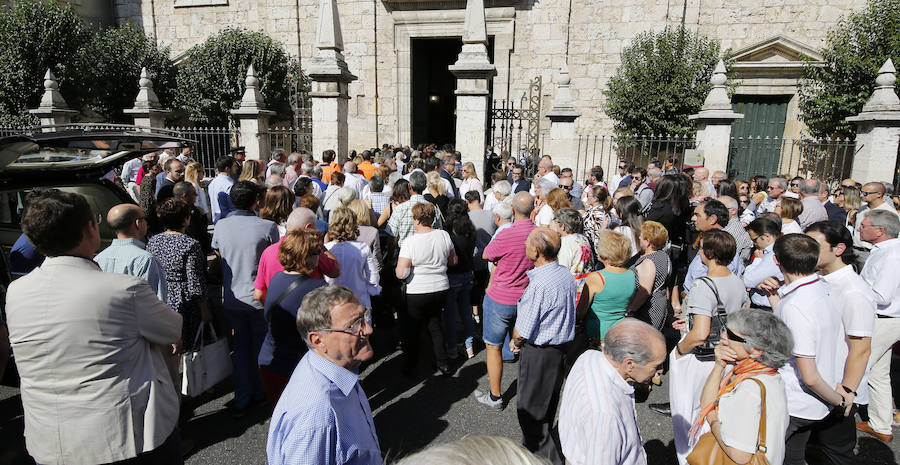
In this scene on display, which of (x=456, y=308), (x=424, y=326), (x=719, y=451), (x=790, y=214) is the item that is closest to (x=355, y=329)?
(x=719, y=451)

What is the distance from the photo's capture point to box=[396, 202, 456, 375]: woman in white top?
4496mm

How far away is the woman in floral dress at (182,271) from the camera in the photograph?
11.9 ft

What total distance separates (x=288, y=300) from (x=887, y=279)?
175 inches

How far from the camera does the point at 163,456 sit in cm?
246

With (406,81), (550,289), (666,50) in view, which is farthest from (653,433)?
(406,81)

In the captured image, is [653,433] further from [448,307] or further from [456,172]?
[456,172]

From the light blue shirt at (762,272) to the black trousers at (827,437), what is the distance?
4.38ft

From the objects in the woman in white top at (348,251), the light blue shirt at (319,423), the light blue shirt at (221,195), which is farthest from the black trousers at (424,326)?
the light blue shirt at (221,195)

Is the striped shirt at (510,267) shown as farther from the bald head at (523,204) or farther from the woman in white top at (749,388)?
the woman in white top at (749,388)

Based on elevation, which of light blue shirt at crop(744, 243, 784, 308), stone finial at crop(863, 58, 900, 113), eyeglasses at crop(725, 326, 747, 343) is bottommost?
light blue shirt at crop(744, 243, 784, 308)

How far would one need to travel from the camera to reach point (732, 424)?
7.04 feet

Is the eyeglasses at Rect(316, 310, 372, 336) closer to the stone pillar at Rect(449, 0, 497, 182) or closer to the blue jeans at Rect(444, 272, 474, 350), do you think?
the blue jeans at Rect(444, 272, 474, 350)

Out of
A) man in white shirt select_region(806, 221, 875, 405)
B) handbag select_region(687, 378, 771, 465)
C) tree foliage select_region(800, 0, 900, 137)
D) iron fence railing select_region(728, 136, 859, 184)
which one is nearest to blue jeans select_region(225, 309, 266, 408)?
handbag select_region(687, 378, 771, 465)

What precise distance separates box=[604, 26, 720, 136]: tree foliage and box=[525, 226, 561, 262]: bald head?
1061cm
